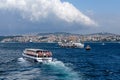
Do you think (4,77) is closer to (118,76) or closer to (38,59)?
(118,76)

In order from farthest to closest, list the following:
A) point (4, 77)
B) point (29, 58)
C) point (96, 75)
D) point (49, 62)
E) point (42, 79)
→ point (29, 58), point (49, 62), point (96, 75), point (4, 77), point (42, 79)

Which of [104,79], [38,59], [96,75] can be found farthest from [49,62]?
A: [104,79]

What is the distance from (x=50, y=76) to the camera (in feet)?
290

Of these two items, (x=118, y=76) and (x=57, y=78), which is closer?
(x=57, y=78)

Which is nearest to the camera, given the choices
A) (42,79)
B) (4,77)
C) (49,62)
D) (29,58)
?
(42,79)

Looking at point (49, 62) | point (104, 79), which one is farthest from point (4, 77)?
point (49, 62)

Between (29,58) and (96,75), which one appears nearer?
(96,75)

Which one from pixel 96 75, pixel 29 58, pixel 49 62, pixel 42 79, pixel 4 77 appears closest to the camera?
pixel 42 79

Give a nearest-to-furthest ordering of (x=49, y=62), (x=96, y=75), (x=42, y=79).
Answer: (x=42, y=79), (x=96, y=75), (x=49, y=62)

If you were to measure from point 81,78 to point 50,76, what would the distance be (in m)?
7.99

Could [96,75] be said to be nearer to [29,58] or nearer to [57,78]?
[57,78]

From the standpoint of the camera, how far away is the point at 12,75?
9394cm

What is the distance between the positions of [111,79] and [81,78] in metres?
8.33

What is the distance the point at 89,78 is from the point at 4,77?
21.7 m
